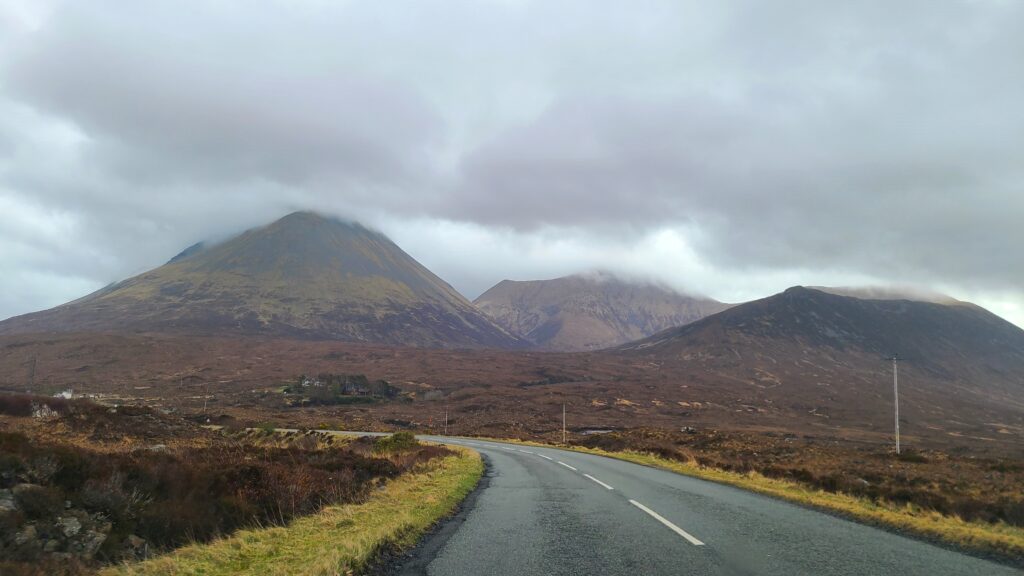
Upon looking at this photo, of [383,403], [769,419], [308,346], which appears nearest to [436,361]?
[308,346]

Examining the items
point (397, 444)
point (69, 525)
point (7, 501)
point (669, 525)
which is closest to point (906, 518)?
point (669, 525)

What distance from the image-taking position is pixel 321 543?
32.4 ft

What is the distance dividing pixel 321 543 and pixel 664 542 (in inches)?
226

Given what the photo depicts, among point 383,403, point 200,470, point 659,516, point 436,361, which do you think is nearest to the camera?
point 659,516

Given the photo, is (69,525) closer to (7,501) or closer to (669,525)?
(7,501)

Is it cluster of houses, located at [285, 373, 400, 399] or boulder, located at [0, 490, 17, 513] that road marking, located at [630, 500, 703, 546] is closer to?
boulder, located at [0, 490, 17, 513]

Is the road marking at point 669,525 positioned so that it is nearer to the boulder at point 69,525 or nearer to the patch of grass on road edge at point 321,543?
the patch of grass on road edge at point 321,543

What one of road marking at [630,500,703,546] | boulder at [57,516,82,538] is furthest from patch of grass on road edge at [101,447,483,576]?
road marking at [630,500,703,546]

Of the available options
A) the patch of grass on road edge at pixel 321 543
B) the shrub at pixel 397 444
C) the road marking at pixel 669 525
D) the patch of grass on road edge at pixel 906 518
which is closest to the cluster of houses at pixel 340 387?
the shrub at pixel 397 444

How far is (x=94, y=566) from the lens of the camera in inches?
330

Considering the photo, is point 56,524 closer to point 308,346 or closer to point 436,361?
point 436,361

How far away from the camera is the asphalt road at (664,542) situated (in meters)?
8.35

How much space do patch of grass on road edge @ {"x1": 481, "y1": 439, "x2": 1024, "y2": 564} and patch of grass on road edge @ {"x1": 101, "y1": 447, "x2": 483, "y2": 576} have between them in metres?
9.64

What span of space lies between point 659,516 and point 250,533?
8.04 meters
